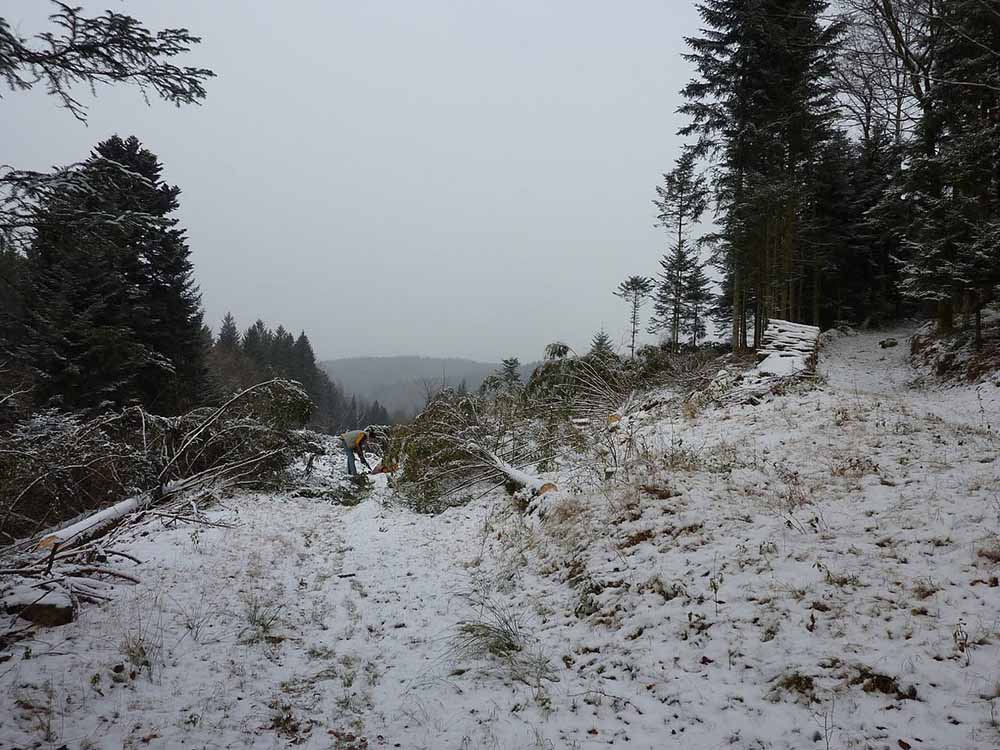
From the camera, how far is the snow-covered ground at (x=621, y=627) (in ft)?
8.58

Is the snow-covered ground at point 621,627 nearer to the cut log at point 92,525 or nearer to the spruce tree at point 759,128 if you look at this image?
the cut log at point 92,525

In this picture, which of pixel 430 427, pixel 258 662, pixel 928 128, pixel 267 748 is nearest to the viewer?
pixel 267 748

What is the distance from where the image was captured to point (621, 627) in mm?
3629

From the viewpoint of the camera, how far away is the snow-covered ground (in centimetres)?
262

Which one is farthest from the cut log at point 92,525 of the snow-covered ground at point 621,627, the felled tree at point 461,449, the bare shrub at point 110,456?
the felled tree at point 461,449

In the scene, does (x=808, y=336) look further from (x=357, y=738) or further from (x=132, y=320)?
(x=132, y=320)

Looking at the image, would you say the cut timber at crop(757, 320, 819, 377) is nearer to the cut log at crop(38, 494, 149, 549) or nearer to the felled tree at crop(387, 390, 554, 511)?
the felled tree at crop(387, 390, 554, 511)

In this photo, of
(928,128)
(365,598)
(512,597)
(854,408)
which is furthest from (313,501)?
(928,128)

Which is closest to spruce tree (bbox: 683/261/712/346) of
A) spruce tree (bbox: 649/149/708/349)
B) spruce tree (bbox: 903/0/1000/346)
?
spruce tree (bbox: 649/149/708/349)

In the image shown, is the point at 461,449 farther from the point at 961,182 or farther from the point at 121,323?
the point at 121,323

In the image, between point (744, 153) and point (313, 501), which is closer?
point (313, 501)

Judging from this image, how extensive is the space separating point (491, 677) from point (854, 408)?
6691 millimetres

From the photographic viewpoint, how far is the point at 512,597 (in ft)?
15.6

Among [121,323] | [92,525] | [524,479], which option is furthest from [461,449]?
[121,323]
